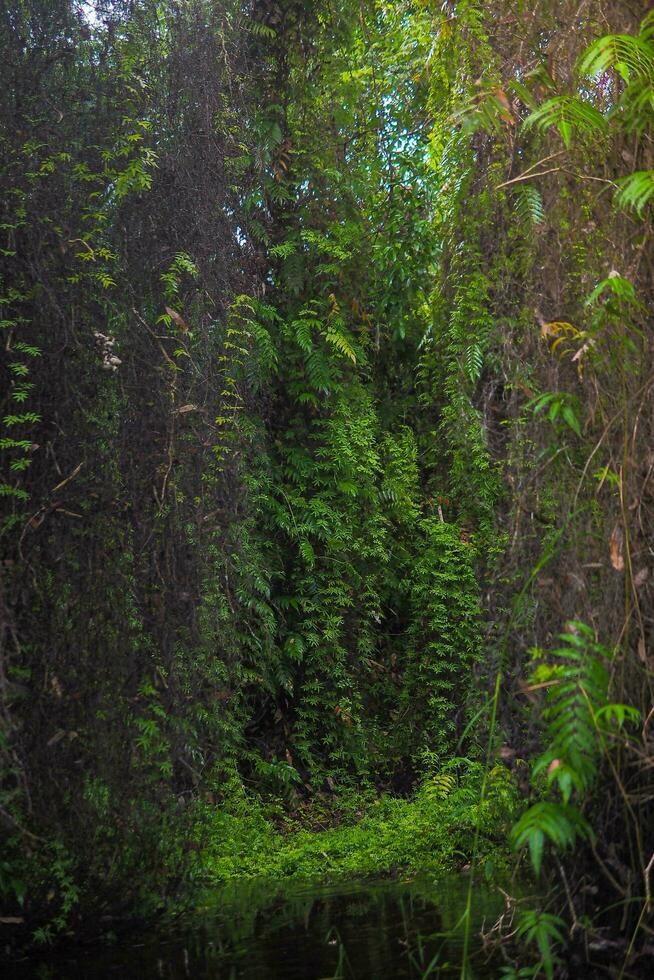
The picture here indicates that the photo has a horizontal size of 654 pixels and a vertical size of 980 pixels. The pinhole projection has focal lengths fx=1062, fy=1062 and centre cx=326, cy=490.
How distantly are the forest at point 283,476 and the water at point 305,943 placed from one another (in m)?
0.08

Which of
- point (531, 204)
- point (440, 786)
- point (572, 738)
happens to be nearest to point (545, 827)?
point (572, 738)

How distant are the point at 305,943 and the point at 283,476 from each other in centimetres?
481

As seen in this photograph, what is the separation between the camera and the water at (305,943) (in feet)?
12.8

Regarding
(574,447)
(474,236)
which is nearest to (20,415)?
(474,236)

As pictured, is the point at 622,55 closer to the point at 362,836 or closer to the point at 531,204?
the point at 531,204

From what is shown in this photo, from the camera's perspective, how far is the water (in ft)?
12.8

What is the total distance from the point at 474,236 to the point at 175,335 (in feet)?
4.82

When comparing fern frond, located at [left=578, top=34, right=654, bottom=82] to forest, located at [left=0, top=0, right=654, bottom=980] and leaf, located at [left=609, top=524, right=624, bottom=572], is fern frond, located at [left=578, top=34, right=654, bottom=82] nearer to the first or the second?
forest, located at [left=0, top=0, right=654, bottom=980]

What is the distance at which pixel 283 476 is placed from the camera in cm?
879

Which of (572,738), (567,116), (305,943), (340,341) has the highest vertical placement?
(340,341)

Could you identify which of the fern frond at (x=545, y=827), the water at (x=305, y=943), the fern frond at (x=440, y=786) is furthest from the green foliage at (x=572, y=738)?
the fern frond at (x=440, y=786)

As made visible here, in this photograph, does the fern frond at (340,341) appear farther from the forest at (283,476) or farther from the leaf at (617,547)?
the leaf at (617,547)

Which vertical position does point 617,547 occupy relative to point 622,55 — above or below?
below

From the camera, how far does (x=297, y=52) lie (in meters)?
8.88
